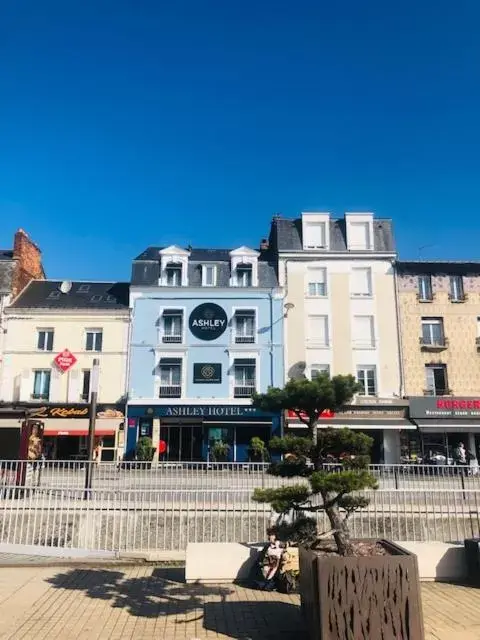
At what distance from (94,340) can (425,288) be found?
1882 centimetres

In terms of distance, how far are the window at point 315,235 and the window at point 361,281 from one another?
2.47 meters

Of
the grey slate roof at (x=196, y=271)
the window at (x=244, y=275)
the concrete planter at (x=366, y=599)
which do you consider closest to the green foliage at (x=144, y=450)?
the grey slate roof at (x=196, y=271)

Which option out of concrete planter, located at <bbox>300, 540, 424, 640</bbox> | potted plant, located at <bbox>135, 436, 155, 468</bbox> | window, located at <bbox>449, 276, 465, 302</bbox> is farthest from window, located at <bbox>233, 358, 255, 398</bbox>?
concrete planter, located at <bbox>300, 540, 424, 640</bbox>

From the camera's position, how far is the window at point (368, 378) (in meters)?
27.7

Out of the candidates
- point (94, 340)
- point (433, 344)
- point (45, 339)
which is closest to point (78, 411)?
point (94, 340)

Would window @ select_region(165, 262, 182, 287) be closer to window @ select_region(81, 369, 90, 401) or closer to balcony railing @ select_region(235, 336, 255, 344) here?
→ balcony railing @ select_region(235, 336, 255, 344)

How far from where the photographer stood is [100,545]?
36.0ft

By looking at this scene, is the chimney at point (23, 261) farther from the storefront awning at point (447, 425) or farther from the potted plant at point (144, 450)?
the storefront awning at point (447, 425)

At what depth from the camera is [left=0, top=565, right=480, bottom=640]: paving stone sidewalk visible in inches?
219

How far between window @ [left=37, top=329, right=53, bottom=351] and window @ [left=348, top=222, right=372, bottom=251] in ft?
58.5

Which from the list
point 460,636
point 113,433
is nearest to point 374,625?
point 460,636

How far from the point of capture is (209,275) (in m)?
29.7

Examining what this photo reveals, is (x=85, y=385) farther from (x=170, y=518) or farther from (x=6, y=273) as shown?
(x=170, y=518)

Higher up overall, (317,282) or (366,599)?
(317,282)
